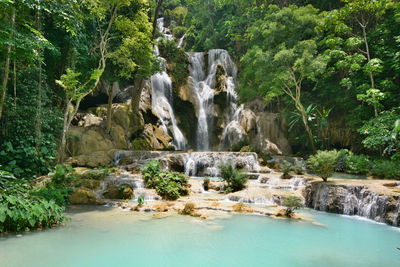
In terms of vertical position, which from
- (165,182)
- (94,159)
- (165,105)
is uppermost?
(165,105)

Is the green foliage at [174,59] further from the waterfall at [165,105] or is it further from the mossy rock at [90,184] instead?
the mossy rock at [90,184]

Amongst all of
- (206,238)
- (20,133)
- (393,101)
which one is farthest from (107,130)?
(393,101)

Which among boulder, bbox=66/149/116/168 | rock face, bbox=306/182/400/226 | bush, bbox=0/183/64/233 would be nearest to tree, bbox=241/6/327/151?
rock face, bbox=306/182/400/226

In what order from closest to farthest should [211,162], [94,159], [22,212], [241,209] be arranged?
[22,212] → [241,209] → [94,159] → [211,162]

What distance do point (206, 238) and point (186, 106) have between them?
18256 mm

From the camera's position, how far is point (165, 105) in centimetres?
2275

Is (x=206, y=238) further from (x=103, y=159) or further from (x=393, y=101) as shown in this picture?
(x=393, y=101)

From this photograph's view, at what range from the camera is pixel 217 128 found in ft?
76.6

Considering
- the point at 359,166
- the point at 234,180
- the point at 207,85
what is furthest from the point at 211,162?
the point at 207,85

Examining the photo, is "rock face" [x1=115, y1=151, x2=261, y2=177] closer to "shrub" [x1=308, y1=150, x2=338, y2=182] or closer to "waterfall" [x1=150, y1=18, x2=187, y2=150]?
"shrub" [x1=308, y1=150, x2=338, y2=182]

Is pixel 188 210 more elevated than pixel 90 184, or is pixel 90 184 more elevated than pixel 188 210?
pixel 90 184

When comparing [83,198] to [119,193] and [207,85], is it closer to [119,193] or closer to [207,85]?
[119,193]

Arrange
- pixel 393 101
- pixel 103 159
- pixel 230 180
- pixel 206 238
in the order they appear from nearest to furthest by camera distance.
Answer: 1. pixel 206 238
2. pixel 230 180
3. pixel 103 159
4. pixel 393 101

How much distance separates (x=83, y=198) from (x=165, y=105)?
47.7ft
